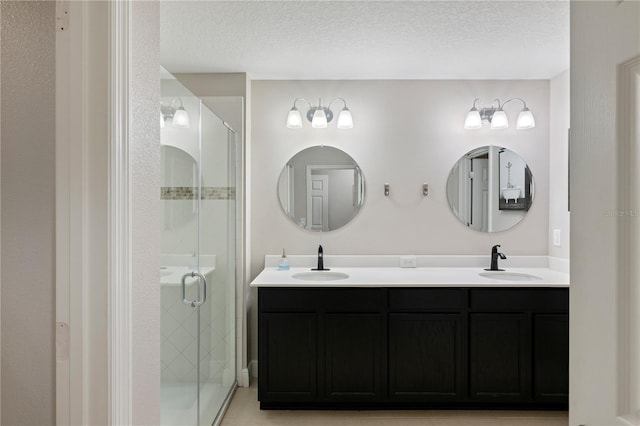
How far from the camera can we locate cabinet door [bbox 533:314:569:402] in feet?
8.18

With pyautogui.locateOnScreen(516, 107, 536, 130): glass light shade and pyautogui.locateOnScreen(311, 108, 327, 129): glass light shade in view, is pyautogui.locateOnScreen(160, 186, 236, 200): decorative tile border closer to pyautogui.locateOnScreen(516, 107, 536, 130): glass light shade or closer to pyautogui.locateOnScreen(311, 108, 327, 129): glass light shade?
pyautogui.locateOnScreen(311, 108, 327, 129): glass light shade

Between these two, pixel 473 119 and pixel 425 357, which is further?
pixel 473 119

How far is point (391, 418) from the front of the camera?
252cm

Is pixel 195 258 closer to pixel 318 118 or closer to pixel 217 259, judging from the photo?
pixel 217 259

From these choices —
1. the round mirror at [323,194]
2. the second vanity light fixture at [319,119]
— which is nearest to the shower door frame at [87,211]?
the second vanity light fixture at [319,119]

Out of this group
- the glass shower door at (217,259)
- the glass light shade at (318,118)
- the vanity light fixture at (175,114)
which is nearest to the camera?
the vanity light fixture at (175,114)

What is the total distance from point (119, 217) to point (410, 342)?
2.15 m

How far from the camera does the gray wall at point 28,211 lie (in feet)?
2.78

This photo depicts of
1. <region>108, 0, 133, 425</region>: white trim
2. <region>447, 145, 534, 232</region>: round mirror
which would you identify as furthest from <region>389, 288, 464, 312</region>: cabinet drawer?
<region>108, 0, 133, 425</region>: white trim

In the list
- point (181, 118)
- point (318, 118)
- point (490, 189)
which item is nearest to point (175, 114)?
point (181, 118)

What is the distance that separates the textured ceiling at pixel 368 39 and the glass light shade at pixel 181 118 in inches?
25.0

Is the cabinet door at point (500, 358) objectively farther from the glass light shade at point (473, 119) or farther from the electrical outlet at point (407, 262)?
the glass light shade at point (473, 119)

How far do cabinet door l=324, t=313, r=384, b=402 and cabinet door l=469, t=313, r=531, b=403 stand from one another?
0.63 m

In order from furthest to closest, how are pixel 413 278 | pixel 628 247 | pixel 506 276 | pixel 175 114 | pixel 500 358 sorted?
pixel 506 276, pixel 413 278, pixel 500 358, pixel 175 114, pixel 628 247
